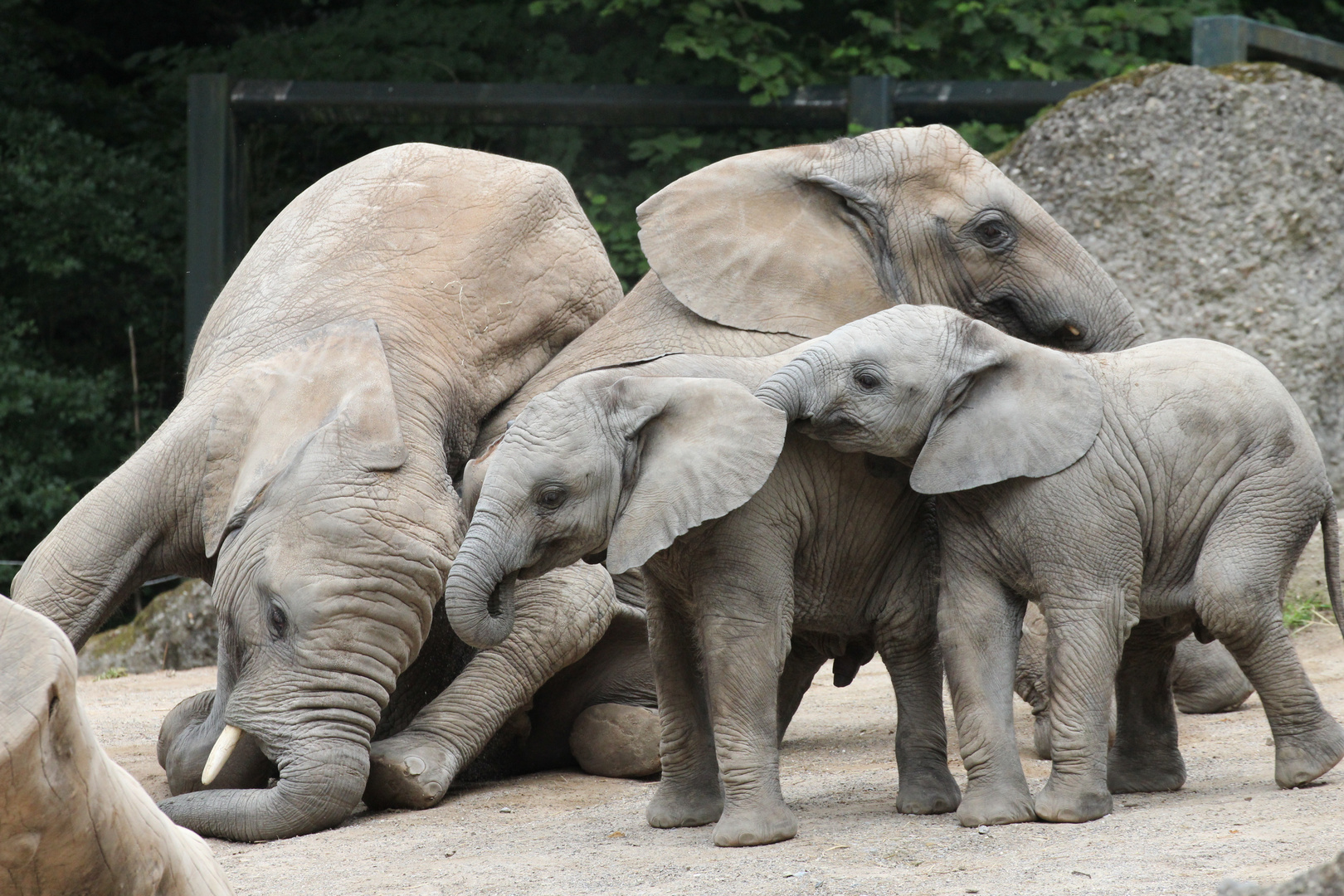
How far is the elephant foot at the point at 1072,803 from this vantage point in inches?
163

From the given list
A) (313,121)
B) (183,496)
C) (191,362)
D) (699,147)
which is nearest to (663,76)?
(699,147)

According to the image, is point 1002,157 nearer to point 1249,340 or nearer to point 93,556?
point 1249,340

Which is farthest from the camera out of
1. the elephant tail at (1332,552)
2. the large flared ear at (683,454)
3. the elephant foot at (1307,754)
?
the elephant tail at (1332,552)

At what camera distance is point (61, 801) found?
2.51 meters

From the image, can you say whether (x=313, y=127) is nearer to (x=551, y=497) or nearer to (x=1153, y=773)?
(x=551, y=497)

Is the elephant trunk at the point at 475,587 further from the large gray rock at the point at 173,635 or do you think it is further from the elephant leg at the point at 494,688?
the large gray rock at the point at 173,635

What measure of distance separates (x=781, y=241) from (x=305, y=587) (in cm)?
182

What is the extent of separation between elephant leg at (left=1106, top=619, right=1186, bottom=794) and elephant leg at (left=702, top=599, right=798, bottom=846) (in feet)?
3.43

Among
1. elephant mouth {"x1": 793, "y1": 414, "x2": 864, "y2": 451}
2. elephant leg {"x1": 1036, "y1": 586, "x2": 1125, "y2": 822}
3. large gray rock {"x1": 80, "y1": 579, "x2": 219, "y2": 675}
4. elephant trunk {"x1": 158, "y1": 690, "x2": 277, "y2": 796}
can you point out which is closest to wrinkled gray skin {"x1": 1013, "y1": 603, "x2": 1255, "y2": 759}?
elephant leg {"x1": 1036, "y1": 586, "x2": 1125, "y2": 822}

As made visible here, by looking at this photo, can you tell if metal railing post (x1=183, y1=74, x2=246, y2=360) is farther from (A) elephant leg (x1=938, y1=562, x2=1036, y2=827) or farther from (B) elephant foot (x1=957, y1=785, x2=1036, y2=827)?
(B) elephant foot (x1=957, y1=785, x2=1036, y2=827)

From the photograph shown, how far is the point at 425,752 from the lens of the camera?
517 cm

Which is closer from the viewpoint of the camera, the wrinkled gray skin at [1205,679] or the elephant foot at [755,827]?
the elephant foot at [755,827]

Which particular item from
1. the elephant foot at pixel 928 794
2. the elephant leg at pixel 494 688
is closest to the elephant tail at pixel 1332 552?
the elephant foot at pixel 928 794

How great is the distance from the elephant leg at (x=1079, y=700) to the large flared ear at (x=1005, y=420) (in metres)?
0.35
